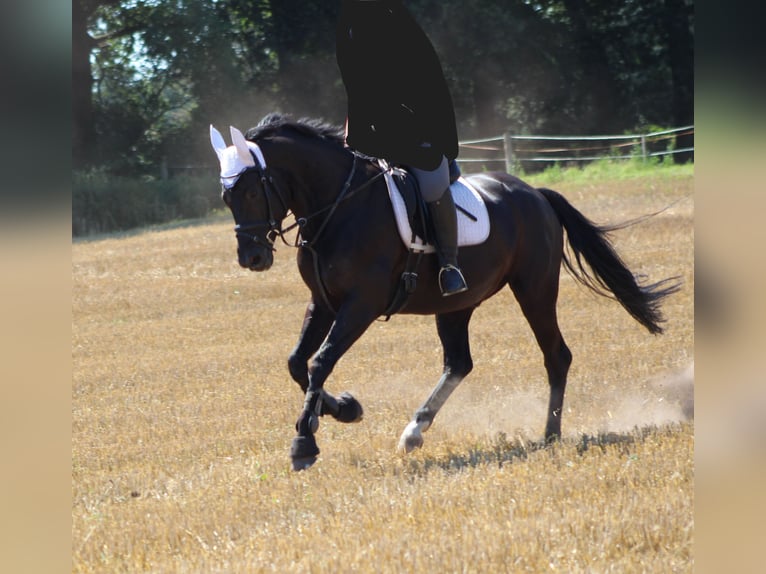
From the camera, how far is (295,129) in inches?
284

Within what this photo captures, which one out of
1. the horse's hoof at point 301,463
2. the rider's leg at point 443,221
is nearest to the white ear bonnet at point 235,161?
the rider's leg at point 443,221

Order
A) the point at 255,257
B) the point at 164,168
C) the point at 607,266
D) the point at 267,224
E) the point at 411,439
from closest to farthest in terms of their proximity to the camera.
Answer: the point at 255,257, the point at 267,224, the point at 411,439, the point at 607,266, the point at 164,168

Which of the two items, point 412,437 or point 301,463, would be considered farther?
point 412,437

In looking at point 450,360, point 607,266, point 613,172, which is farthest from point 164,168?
point 450,360

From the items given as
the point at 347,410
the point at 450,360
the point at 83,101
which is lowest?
the point at 347,410

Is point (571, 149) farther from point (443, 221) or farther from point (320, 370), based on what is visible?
point (320, 370)

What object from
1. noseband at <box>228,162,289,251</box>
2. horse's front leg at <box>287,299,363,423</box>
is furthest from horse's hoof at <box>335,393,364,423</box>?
noseband at <box>228,162,289,251</box>

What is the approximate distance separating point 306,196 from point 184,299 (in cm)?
1122

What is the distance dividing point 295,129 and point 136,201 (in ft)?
94.8

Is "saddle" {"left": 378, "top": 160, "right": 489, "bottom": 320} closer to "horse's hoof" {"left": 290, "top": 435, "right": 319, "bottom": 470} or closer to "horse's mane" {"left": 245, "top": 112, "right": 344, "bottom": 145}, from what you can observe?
"horse's mane" {"left": 245, "top": 112, "right": 344, "bottom": 145}

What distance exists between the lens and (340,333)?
679cm

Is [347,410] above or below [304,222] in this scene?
below

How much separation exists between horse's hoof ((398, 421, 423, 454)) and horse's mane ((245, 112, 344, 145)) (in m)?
2.16

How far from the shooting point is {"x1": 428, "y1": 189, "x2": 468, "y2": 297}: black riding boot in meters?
7.30
